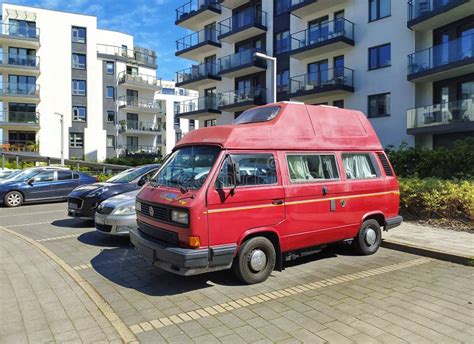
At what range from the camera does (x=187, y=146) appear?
20.9ft

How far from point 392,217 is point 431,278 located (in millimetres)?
1886

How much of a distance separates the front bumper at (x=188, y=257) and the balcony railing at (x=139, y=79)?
49.6 meters

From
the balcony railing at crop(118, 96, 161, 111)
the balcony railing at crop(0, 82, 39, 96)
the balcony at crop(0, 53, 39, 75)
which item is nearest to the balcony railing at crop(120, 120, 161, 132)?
the balcony railing at crop(118, 96, 161, 111)

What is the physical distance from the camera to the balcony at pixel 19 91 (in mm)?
43781

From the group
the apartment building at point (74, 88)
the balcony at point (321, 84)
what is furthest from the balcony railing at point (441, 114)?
the apartment building at point (74, 88)

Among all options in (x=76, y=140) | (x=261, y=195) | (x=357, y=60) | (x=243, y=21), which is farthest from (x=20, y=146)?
(x=261, y=195)

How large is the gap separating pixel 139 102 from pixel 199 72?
1894 cm

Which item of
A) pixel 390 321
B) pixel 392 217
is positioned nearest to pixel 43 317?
pixel 390 321

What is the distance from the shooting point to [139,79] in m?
53.4

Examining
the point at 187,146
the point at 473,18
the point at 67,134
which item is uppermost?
the point at 473,18

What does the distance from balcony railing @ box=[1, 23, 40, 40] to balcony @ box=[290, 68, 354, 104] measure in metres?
33.2

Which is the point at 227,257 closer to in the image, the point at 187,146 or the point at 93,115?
the point at 187,146

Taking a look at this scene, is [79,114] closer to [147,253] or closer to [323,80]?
[323,80]

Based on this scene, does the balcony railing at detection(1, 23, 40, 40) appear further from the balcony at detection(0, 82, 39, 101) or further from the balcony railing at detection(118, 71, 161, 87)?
the balcony railing at detection(118, 71, 161, 87)
